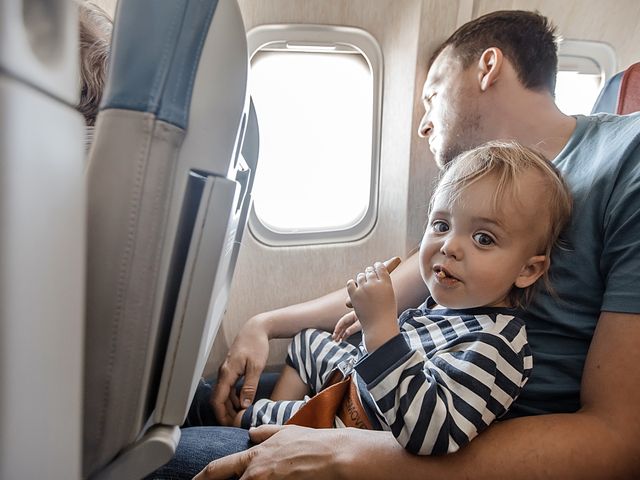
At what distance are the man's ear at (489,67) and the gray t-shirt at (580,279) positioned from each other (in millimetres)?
467

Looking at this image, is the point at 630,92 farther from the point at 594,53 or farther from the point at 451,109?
the point at 594,53

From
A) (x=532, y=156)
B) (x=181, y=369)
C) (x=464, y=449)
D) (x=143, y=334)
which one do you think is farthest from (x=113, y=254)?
(x=532, y=156)

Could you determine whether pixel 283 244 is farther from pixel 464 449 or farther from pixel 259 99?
pixel 464 449

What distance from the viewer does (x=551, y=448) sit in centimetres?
91

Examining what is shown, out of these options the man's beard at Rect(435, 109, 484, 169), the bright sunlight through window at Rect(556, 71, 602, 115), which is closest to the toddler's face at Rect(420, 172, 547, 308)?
the man's beard at Rect(435, 109, 484, 169)

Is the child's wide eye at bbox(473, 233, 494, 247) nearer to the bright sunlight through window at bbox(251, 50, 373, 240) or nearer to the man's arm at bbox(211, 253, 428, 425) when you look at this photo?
the man's arm at bbox(211, 253, 428, 425)

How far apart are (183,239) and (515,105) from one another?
1170 mm

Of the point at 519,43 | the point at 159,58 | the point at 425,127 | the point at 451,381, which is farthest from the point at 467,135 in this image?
the point at 159,58

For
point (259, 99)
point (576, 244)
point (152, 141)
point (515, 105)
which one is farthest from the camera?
point (259, 99)

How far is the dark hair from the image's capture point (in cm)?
151

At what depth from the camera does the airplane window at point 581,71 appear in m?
2.25

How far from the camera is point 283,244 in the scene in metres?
1.93

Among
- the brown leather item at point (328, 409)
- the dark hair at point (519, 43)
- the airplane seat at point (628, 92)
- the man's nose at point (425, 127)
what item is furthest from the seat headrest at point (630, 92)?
the brown leather item at point (328, 409)

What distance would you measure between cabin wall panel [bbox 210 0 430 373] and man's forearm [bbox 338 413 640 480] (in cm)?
102
